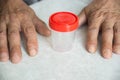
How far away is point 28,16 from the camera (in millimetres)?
761

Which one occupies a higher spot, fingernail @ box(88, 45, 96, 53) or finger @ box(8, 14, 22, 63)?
fingernail @ box(88, 45, 96, 53)

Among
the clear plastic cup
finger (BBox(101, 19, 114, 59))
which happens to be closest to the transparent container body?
the clear plastic cup

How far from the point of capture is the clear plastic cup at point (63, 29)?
2.00 feet

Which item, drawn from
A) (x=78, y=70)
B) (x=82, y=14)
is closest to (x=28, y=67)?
(x=78, y=70)

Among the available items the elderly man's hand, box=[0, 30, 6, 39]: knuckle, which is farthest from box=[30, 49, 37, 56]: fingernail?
box=[0, 30, 6, 39]: knuckle

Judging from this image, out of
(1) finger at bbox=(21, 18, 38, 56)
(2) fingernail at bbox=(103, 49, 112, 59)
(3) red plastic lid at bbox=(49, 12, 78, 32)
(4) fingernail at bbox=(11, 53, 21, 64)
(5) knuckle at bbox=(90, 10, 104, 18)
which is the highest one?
(3) red plastic lid at bbox=(49, 12, 78, 32)

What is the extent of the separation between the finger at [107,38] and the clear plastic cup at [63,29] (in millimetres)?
107

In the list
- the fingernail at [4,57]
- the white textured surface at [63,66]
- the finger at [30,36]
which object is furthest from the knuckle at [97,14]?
the fingernail at [4,57]

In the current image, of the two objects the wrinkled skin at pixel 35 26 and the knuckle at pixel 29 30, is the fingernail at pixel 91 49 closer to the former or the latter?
the wrinkled skin at pixel 35 26

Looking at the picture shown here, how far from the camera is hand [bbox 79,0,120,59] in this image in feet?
2.17

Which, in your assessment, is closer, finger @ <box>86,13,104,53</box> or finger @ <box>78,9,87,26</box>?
finger @ <box>86,13,104,53</box>

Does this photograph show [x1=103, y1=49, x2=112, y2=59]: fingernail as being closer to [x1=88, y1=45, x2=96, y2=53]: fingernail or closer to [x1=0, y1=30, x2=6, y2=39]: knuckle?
[x1=88, y1=45, x2=96, y2=53]: fingernail

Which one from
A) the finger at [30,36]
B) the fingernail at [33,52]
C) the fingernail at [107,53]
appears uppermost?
the fingernail at [107,53]

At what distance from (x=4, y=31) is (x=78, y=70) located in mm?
302
